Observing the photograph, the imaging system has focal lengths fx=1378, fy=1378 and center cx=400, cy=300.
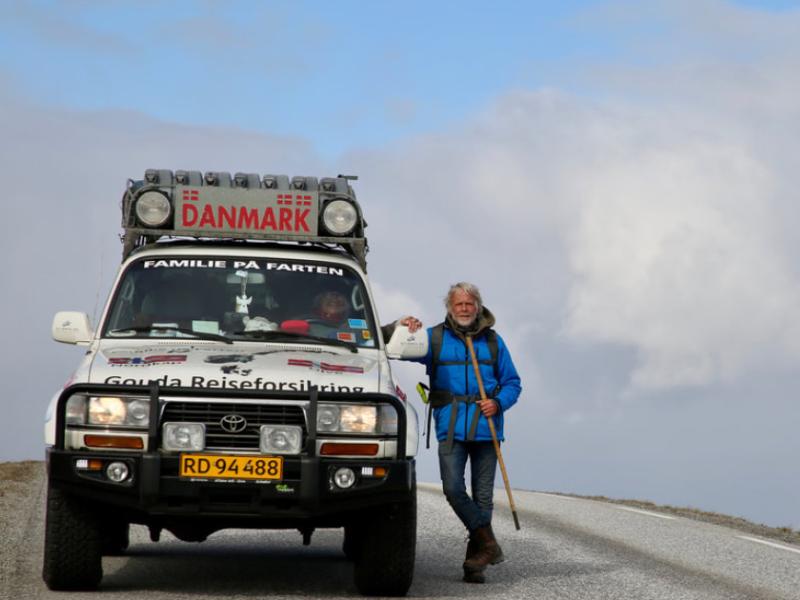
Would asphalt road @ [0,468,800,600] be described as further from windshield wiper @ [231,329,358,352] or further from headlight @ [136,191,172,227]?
headlight @ [136,191,172,227]

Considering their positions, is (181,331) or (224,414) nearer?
(224,414)

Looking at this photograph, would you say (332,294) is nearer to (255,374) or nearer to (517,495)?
(255,374)

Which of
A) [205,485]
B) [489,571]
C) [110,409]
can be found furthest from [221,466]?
[489,571]

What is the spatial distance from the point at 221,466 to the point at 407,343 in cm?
182

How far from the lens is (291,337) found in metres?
9.26

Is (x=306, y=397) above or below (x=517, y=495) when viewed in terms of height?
above

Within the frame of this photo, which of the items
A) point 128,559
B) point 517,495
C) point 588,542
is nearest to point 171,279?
point 128,559

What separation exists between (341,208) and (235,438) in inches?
111

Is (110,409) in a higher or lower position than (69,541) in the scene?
higher

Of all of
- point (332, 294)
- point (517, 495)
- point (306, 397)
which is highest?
point (332, 294)

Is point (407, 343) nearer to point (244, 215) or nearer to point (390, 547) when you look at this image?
point (390, 547)

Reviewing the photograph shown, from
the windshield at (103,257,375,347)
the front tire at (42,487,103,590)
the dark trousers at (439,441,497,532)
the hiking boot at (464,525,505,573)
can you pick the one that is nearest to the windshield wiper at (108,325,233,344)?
the windshield at (103,257,375,347)

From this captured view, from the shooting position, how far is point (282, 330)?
9.34 metres

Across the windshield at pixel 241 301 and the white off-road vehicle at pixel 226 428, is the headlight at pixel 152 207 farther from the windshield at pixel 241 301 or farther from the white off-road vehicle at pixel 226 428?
the white off-road vehicle at pixel 226 428
